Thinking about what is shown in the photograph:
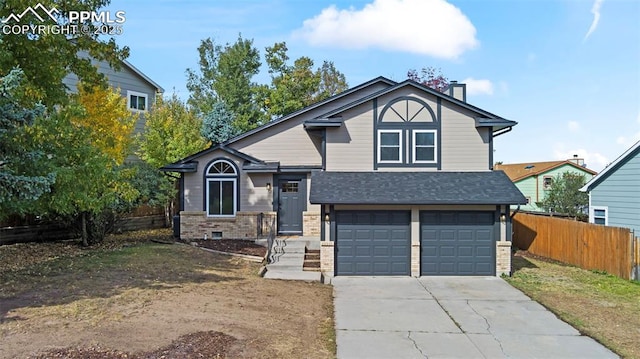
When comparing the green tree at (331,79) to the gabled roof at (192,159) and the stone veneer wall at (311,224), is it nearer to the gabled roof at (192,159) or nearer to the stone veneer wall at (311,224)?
the gabled roof at (192,159)

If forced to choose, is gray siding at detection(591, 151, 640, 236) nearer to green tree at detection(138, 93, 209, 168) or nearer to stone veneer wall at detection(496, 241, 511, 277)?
stone veneer wall at detection(496, 241, 511, 277)

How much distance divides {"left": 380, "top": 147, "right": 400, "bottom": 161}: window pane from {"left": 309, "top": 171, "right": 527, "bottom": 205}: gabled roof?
548mm

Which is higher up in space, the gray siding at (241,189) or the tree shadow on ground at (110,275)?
the gray siding at (241,189)

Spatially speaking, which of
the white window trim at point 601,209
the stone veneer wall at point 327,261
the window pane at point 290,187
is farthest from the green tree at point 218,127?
the white window trim at point 601,209

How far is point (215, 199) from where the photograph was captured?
695 inches

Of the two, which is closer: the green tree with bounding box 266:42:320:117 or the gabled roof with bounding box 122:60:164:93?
the gabled roof with bounding box 122:60:164:93

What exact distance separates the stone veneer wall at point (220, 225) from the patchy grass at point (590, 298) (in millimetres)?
9729

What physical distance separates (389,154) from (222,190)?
711cm

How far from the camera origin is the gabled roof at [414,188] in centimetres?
1308

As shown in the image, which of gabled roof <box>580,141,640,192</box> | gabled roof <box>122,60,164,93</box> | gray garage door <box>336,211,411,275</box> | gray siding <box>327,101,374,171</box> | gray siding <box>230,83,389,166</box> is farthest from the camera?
gabled roof <box>122,60,164,93</box>

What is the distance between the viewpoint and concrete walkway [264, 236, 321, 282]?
1271 cm

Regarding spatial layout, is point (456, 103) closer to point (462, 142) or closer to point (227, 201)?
point (462, 142)

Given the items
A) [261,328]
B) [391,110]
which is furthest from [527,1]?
[261,328]

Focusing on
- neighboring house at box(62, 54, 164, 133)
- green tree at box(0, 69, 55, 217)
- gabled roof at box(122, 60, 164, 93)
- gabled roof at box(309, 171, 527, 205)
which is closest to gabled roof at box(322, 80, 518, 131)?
gabled roof at box(309, 171, 527, 205)
